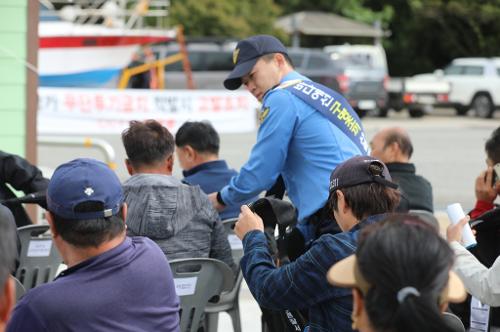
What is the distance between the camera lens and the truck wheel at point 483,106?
2930cm

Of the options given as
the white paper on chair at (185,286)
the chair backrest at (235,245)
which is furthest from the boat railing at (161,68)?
the white paper on chair at (185,286)

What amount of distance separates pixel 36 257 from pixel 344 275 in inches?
123

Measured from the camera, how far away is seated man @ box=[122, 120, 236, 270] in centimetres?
452

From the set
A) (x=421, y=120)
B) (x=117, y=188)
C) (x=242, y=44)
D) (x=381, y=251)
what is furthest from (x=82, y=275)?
(x=421, y=120)

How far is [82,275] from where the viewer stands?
302 cm

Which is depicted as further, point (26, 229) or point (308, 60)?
point (308, 60)

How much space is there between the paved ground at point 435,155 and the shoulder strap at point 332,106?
1971 mm

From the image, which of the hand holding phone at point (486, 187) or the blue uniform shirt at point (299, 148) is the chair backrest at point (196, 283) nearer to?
the blue uniform shirt at point (299, 148)

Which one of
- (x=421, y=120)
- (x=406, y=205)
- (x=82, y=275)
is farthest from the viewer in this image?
(x=421, y=120)

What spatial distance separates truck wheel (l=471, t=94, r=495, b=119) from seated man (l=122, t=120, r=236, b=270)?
83.7 ft

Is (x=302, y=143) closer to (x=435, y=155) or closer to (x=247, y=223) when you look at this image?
(x=247, y=223)

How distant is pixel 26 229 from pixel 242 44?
1464 mm

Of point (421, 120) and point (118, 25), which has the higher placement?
point (118, 25)

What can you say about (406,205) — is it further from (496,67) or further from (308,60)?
(496,67)
